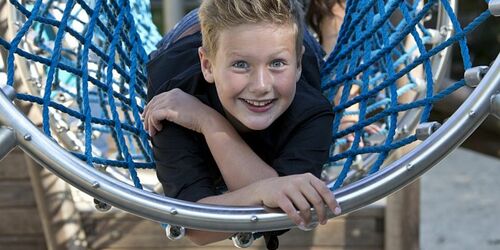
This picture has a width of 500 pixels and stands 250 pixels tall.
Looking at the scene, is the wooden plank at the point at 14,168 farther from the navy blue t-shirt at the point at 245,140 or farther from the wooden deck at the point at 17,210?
the navy blue t-shirt at the point at 245,140

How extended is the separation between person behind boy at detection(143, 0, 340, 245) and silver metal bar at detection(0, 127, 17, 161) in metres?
0.25

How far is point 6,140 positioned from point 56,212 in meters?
1.24

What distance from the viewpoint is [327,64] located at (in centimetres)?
169

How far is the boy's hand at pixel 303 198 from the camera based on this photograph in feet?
3.92

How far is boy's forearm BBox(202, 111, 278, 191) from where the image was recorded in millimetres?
1344

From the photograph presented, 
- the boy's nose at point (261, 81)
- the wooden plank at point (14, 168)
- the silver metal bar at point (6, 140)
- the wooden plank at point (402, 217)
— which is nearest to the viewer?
the silver metal bar at point (6, 140)

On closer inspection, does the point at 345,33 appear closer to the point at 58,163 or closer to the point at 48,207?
the point at 58,163

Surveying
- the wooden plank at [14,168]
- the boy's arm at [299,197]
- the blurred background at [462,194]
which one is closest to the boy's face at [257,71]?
the boy's arm at [299,197]

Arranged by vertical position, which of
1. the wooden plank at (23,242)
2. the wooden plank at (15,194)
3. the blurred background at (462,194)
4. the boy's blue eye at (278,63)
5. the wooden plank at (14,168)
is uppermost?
the boy's blue eye at (278,63)

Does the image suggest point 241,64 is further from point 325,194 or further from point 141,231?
point 141,231

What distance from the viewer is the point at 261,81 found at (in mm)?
1293

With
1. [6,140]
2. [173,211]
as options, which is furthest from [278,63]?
[6,140]

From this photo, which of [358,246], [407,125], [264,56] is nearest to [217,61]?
[264,56]

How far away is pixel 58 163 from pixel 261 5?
346mm
